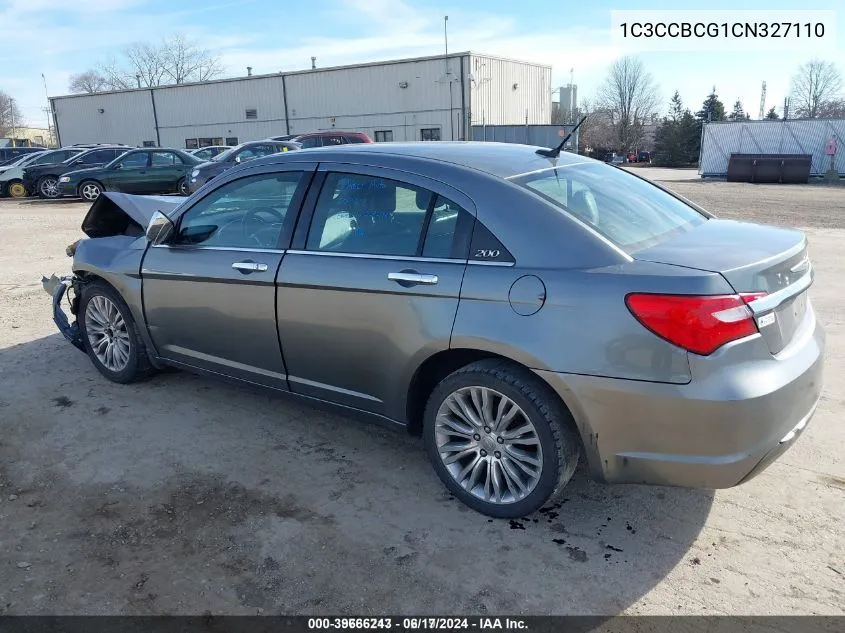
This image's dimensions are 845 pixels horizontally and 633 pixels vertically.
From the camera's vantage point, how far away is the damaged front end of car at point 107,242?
460cm

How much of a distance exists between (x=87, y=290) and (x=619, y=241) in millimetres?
3906

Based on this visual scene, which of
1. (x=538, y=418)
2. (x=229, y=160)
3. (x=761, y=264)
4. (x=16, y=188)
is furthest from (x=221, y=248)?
(x=16, y=188)

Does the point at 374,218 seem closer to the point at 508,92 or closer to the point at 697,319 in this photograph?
the point at 697,319

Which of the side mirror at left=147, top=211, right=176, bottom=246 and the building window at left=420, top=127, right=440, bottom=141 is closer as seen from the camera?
the side mirror at left=147, top=211, right=176, bottom=246

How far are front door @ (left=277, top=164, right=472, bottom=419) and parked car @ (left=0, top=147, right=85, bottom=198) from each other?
2159 centimetres

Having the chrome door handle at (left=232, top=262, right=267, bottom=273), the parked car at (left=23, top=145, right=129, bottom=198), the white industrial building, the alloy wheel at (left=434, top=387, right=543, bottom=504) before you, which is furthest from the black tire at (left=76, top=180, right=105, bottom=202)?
the alloy wheel at (left=434, top=387, right=543, bottom=504)

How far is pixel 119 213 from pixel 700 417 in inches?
175

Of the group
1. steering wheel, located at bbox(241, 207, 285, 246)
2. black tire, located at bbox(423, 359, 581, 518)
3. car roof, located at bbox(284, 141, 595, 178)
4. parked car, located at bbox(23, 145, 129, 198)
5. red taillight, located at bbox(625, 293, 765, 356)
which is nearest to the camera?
red taillight, located at bbox(625, 293, 765, 356)

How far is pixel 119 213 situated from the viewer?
16.9 ft

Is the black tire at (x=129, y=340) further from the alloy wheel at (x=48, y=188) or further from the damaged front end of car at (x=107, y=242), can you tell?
the alloy wheel at (x=48, y=188)

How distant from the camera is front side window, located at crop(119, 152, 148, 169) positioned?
1859 cm

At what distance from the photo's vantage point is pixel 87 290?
4922 mm

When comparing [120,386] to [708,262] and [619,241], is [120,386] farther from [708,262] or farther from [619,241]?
[708,262]

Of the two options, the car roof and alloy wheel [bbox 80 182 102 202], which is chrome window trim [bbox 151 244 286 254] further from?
alloy wheel [bbox 80 182 102 202]
